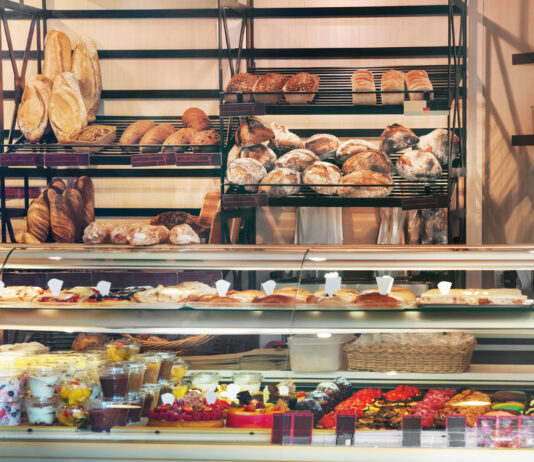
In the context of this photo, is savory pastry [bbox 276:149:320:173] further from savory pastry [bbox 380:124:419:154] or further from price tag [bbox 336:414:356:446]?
price tag [bbox 336:414:356:446]

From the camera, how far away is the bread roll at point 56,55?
4137mm

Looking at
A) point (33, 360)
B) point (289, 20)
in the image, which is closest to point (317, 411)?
point (33, 360)

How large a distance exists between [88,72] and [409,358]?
9.14 feet

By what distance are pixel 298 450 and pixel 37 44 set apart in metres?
3.32

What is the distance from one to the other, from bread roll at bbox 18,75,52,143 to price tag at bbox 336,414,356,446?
101 inches

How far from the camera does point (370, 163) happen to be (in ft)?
11.9

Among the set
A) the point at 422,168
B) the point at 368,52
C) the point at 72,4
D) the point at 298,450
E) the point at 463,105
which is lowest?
the point at 298,450

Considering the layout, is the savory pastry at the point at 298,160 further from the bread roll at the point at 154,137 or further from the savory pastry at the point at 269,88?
the bread roll at the point at 154,137

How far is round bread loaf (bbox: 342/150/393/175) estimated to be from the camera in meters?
3.62

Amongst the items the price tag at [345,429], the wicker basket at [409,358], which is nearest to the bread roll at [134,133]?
the wicker basket at [409,358]

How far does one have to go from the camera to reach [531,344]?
2.40 meters

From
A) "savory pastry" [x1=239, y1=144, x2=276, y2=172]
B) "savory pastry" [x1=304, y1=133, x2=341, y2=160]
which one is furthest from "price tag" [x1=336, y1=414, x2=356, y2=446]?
"savory pastry" [x1=304, y1=133, x2=341, y2=160]

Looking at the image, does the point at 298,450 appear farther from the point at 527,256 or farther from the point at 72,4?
the point at 72,4

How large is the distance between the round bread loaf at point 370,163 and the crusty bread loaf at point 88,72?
1702 mm
